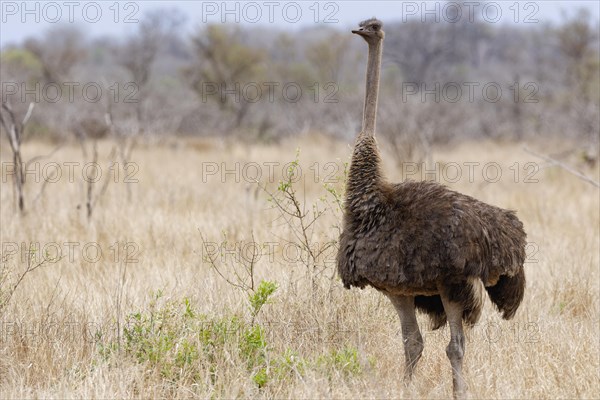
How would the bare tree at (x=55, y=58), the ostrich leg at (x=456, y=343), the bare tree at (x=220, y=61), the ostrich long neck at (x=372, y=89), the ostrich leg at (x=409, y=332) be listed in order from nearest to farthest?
the ostrich leg at (x=456, y=343), the ostrich leg at (x=409, y=332), the ostrich long neck at (x=372, y=89), the bare tree at (x=220, y=61), the bare tree at (x=55, y=58)

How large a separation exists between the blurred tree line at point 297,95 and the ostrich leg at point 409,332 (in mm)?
8632

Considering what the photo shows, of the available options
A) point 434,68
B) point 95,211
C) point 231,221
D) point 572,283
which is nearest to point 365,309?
point 572,283

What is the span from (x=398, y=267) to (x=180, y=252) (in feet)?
10.1

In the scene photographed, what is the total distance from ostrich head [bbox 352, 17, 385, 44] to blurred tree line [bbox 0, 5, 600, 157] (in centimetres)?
791

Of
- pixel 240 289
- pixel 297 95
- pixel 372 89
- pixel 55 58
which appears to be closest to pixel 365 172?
pixel 372 89

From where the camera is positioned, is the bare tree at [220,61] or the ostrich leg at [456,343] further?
the bare tree at [220,61]

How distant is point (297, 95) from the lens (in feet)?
86.2

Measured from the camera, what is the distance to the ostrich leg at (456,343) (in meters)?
3.98

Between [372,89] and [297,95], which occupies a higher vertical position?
[297,95]

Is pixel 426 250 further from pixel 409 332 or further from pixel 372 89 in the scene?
pixel 372 89

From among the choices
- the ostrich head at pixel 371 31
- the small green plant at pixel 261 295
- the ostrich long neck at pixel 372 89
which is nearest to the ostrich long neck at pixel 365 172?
the ostrich long neck at pixel 372 89

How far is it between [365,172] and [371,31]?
0.86 m

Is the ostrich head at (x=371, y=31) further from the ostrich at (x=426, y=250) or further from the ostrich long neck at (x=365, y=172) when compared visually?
the ostrich at (x=426, y=250)

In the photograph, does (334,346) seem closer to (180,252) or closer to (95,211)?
(180,252)
